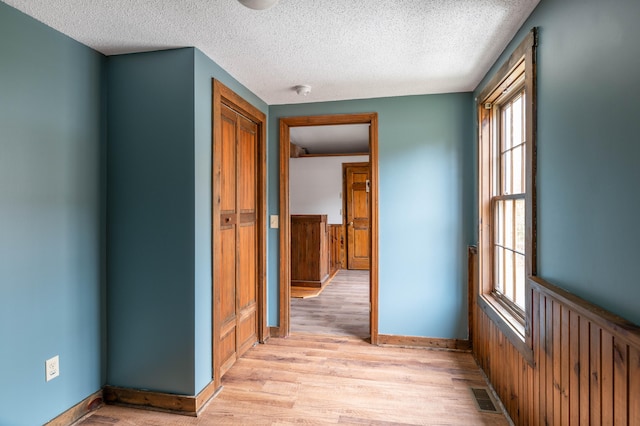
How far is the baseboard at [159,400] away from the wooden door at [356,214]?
5.19 meters

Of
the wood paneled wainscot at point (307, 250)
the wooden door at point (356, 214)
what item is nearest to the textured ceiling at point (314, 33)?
the wood paneled wainscot at point (307, 250)

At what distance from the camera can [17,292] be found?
1759 mm

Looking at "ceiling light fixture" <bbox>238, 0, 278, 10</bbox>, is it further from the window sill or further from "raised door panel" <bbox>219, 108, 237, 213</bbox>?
the window sill

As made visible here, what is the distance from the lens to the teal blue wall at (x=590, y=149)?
109 centimetres

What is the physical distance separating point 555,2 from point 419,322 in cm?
250

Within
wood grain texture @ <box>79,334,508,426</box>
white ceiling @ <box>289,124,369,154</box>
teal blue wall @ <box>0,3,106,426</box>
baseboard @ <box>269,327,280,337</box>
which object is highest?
white ceiling @ <box>289,124,369,154</box>

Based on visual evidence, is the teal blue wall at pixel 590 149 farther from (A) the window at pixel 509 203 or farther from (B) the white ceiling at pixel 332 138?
(B) the white ceiling at pixel 332 138

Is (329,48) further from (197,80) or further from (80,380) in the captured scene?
(80,380)

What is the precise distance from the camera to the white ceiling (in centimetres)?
538

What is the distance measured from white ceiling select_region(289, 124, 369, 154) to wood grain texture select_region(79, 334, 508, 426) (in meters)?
3.03

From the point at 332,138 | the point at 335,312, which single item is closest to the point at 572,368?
the point at 335,312

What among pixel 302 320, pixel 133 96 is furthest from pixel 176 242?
pixel 302 320

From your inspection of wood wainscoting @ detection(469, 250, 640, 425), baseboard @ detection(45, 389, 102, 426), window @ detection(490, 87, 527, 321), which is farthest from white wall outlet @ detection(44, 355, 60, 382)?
window @ detection(490, 87, 527, 321)

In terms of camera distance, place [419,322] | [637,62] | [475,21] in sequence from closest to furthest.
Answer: [637,62], [475,21], [419,322]
